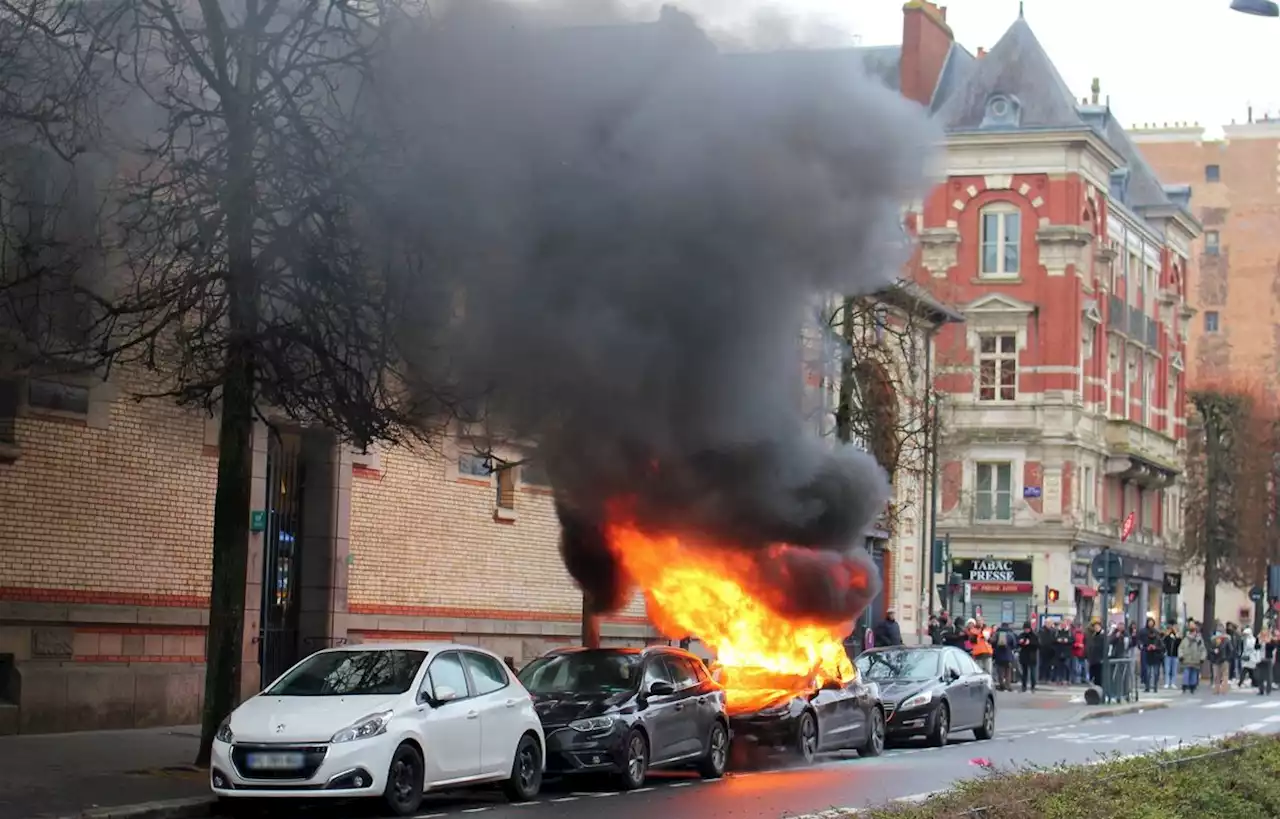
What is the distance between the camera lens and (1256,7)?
16594mm

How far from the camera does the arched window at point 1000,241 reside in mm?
60938

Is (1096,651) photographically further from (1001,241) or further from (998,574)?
(1001,241)

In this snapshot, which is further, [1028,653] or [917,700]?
[1028,653]

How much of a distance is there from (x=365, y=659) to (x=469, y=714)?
3.47 feet

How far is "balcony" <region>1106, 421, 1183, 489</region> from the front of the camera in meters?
64.8

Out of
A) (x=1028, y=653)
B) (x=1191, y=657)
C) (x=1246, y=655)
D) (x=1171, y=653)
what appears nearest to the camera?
(x=1028, y=653)

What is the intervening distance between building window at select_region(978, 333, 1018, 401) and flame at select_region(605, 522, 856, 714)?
133ft

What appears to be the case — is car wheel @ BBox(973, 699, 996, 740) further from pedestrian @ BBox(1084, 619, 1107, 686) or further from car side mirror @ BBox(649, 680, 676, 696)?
pedestrian @ BBox(1084, 619, 1107, 686)

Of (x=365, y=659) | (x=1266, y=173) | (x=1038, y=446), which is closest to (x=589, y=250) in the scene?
(x=365, y=659)

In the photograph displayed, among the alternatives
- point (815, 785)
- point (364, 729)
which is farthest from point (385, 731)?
point (815, 785)

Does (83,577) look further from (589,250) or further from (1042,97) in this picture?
(1042,97)

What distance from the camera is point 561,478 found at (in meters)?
20.8

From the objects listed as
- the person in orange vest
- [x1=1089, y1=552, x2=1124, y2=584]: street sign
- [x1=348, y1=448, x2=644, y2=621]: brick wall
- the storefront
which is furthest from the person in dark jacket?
the storefront

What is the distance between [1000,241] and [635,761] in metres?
45.4
